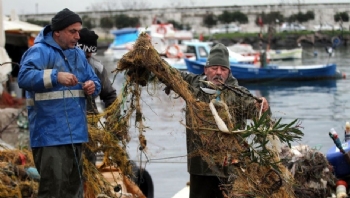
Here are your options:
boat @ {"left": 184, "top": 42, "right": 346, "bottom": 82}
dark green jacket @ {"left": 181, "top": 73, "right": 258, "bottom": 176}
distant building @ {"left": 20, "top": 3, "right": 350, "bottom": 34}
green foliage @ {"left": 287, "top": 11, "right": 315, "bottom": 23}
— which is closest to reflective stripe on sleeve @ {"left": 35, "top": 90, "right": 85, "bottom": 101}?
dark green jacket @ {"left": 181, "top": 73, "right": 258, "bottom": 176}

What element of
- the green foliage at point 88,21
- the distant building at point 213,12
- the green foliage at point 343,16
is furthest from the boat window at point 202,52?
the green foliage at point 88,21

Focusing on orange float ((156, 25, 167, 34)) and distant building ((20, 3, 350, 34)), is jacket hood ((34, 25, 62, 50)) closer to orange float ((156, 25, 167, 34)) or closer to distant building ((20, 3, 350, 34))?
orange float ((156, 25, 167, 34))

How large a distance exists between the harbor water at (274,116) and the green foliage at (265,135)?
1.80 ft

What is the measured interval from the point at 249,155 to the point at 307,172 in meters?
2.63

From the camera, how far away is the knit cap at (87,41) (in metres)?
7.52

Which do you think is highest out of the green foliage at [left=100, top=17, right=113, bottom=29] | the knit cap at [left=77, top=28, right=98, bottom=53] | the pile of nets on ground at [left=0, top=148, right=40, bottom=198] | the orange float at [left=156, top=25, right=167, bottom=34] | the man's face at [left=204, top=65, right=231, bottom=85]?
the knit cap at [left=77, top=28, right=98, bottom=53]

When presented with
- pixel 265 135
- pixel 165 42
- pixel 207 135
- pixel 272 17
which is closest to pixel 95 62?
pixel 207 135

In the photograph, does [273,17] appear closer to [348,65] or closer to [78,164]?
[348,65]

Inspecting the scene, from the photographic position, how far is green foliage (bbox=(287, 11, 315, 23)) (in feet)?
368

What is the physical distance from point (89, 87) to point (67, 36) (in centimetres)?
42

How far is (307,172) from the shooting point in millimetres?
8055

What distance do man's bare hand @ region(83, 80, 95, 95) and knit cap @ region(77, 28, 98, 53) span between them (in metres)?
1.89

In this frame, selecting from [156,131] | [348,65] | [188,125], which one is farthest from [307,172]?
[348,65]

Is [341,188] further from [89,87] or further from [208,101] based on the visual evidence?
[89,87]
